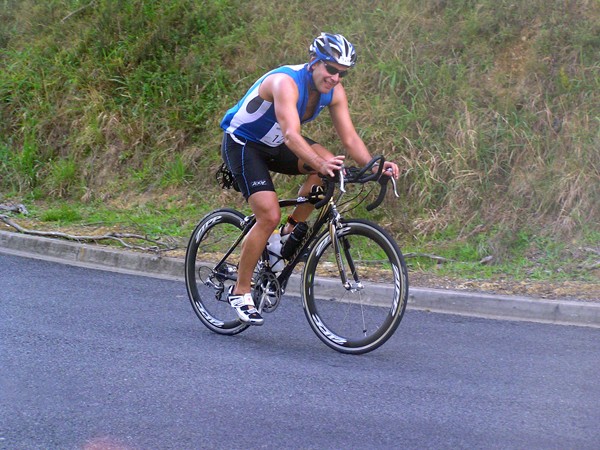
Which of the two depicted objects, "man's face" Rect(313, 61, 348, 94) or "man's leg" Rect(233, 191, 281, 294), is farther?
"man's leg" Rect(233, 191, 281, 294)

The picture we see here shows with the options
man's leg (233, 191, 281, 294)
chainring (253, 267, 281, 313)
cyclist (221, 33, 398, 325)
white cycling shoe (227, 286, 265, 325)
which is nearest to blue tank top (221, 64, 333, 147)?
cyclist (221, 33, 398, 325)

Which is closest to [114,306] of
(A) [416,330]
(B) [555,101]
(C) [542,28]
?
(A) [416,330]

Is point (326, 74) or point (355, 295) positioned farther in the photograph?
point (355, 295)

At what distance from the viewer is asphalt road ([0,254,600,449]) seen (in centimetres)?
454

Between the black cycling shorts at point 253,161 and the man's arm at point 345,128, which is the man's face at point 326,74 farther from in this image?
the black cycling shorts at point 253,161

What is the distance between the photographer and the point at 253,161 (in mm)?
5918

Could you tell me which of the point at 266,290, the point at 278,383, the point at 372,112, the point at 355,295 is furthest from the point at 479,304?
the point at 372,112

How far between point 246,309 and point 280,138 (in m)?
1.15

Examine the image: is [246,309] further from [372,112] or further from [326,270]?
[372,112]

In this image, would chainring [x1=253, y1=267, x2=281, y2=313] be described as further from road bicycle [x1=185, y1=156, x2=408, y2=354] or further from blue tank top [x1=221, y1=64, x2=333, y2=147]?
blue tank top [x1=221, y1=64, x2=333, y2=147]

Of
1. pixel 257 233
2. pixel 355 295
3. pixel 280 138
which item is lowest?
pixel 355 295

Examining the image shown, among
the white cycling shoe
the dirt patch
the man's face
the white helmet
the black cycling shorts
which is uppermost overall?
the white helmet

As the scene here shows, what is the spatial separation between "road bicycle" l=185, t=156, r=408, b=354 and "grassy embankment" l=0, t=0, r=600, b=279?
2416 mm

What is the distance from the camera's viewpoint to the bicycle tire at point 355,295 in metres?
5.64
